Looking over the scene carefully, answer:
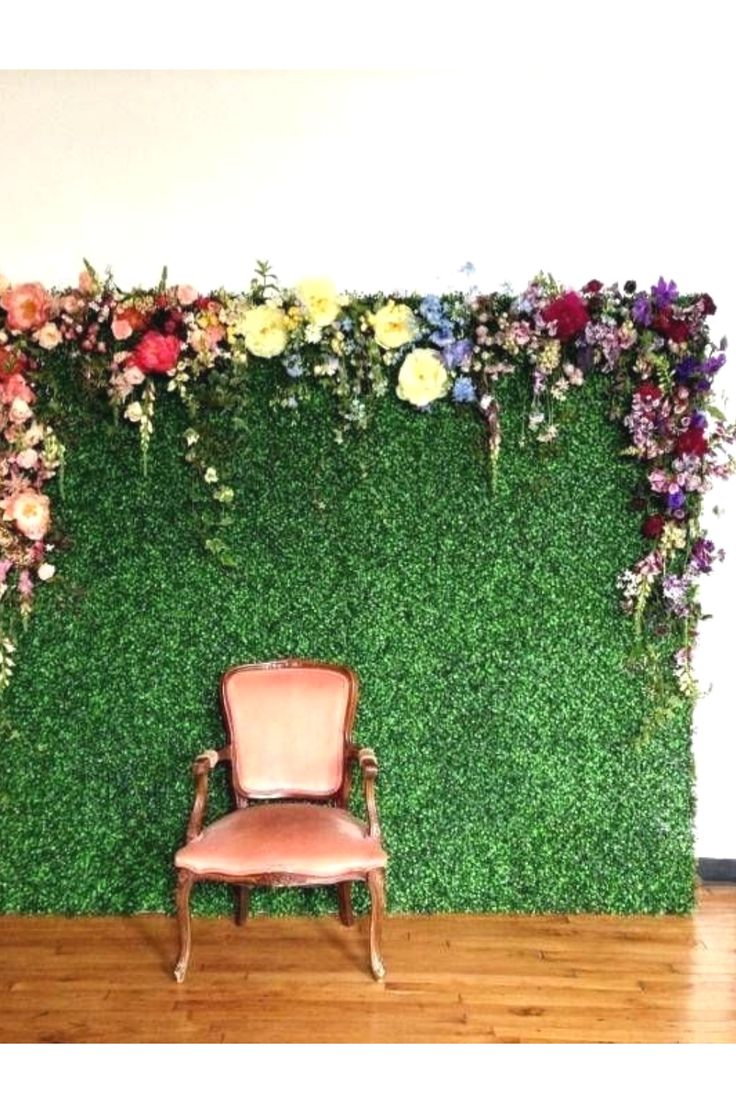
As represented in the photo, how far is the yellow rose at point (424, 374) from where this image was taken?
4.15 m

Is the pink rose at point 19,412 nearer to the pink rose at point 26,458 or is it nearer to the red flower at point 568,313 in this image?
the pink rose at point 26,458

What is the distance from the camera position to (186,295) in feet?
13.7

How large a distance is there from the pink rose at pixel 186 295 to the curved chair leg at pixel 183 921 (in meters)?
1.95

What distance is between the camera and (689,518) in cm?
418

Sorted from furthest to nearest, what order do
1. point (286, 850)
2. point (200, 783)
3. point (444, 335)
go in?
point (444, 335) → point (200, 783) → point (286, 850)

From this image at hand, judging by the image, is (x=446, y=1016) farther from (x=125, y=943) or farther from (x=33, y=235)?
(x=33, y=235)

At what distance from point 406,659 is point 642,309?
4.89 feet

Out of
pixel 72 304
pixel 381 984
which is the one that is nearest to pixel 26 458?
pixel 72 304

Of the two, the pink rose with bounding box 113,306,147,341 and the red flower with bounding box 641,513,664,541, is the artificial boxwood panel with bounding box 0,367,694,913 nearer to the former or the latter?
the red flower with bounding box 641,513,664,541

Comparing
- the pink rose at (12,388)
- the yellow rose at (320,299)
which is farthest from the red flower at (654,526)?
the pink rose at (12,388)

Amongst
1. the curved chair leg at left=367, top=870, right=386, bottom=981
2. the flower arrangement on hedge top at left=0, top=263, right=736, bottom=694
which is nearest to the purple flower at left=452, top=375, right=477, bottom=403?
the flower arrangement on hedge top at left=0, top=263, right=736, bottom=694

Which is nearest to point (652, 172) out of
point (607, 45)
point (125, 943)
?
point (607, 45)

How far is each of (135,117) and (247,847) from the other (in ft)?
9.52

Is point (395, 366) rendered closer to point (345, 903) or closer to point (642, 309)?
point (642, 309)
